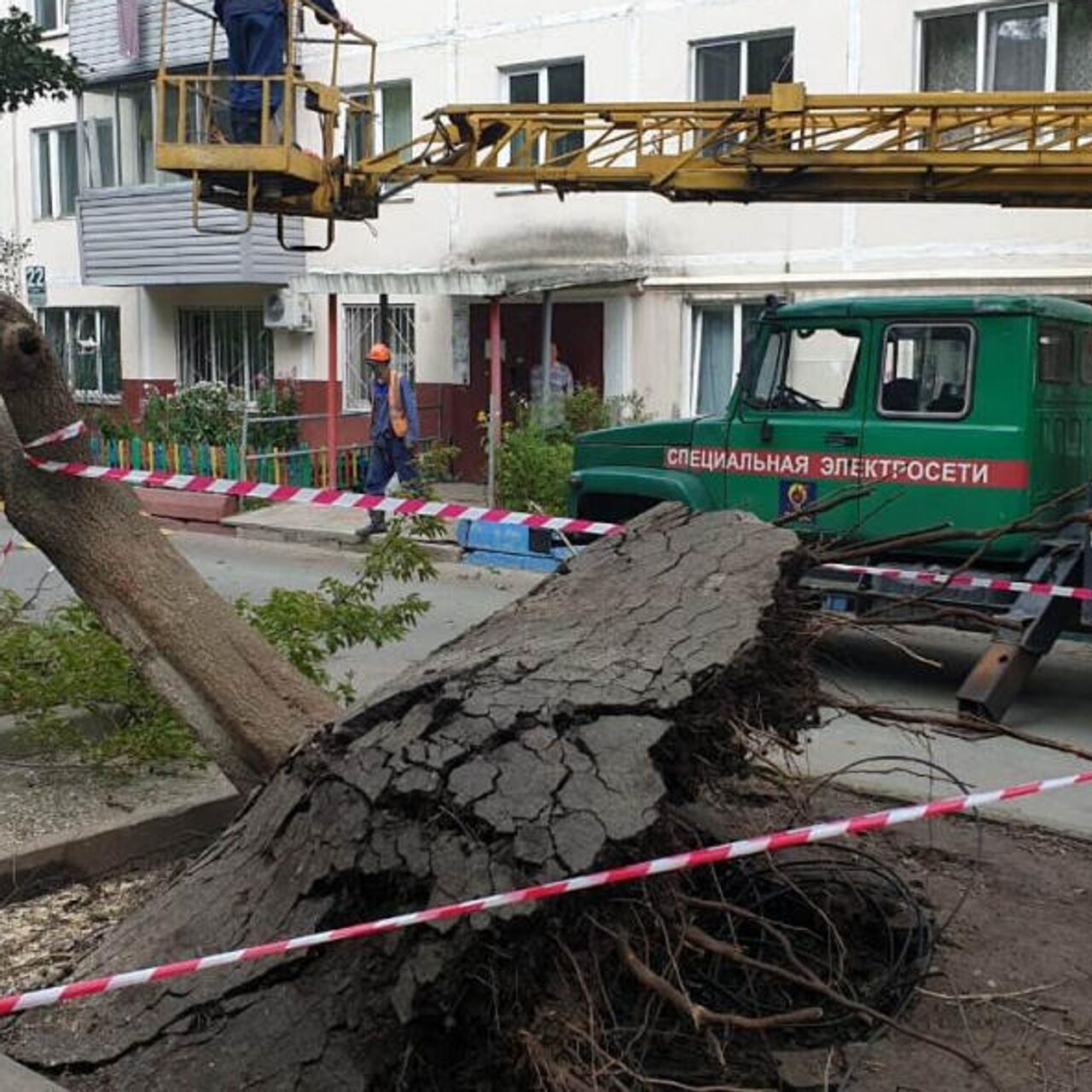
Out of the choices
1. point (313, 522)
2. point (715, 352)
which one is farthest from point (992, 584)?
point (313, 522)

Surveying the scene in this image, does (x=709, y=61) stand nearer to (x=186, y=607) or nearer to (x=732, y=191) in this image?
(x=732, y=191)

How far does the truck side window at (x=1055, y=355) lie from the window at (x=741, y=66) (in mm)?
7282

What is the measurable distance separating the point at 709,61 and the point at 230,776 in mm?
12959

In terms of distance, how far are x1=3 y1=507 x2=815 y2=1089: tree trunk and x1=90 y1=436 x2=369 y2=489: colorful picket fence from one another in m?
13.2

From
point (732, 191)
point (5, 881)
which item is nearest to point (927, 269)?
point (732, 191)

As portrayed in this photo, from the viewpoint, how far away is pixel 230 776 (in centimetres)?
503

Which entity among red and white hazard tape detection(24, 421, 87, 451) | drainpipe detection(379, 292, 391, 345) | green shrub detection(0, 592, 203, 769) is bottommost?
green shrub detection(0, 592, 203, 769)

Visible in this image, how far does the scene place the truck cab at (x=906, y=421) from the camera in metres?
8.56

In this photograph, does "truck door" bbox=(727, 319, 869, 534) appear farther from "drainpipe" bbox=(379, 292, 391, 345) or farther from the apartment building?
"drainpipe" bbox=(379, 292, 391, 345)

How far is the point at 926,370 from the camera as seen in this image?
8.90m

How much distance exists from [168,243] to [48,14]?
660 cm

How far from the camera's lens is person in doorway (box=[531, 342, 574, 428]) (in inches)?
632

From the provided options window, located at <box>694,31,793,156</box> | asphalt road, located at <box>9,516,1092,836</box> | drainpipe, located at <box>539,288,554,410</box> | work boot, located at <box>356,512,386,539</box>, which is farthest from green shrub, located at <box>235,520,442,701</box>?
window, located at <box>694,31,793,156</box>

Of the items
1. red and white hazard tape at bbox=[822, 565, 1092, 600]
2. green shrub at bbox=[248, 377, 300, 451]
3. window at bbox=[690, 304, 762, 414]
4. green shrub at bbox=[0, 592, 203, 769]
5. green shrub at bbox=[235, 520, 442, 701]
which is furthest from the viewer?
green shrub at bbox=[248, 377, 300, 451]
